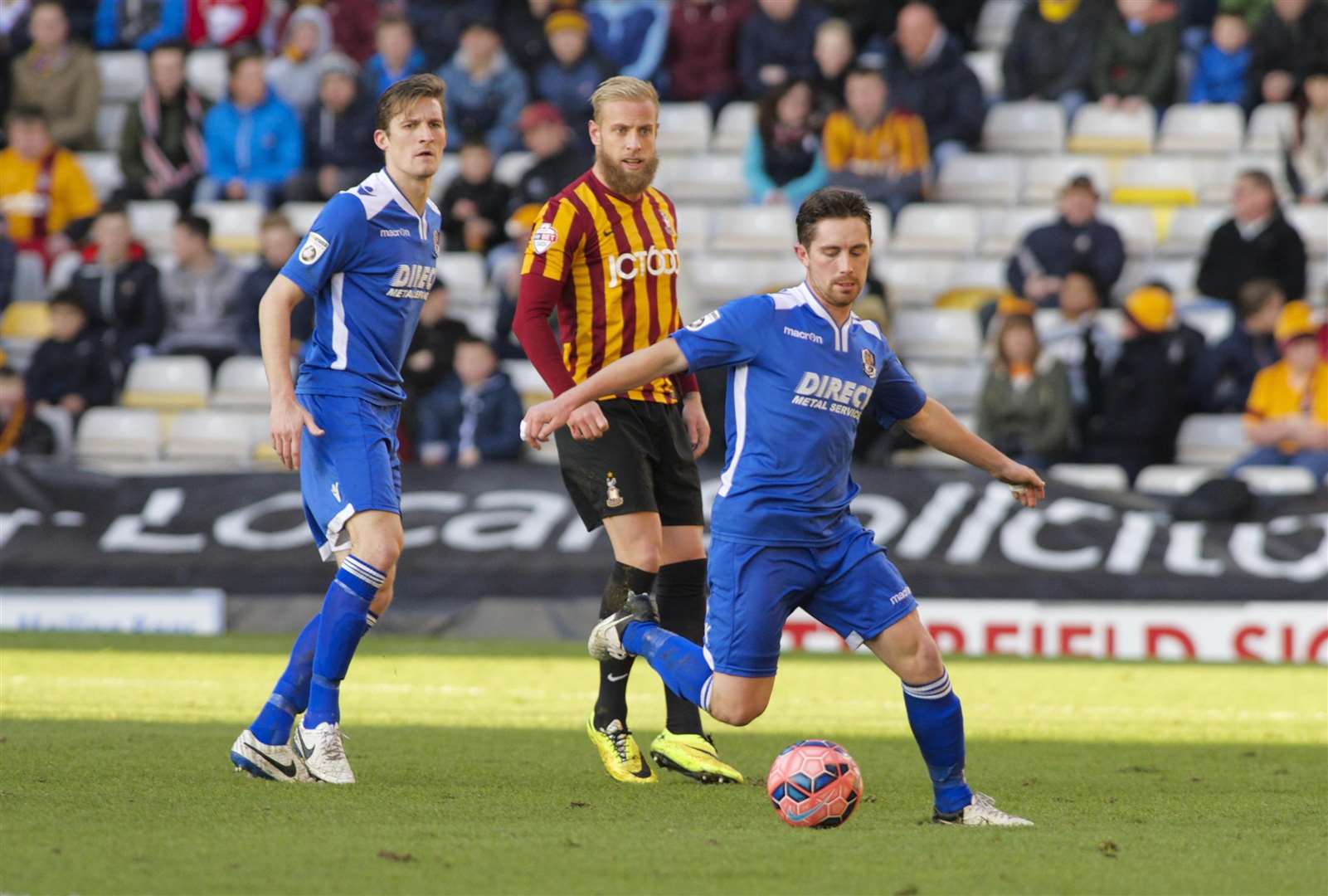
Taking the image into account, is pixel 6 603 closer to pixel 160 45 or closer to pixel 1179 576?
pixel 160 45

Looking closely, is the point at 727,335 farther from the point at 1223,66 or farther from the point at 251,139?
the point at 251,139

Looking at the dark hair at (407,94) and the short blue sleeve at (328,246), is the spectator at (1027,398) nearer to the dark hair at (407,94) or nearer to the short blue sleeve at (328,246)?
the dark hair at (407,94)

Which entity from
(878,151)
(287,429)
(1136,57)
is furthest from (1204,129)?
(287,429)

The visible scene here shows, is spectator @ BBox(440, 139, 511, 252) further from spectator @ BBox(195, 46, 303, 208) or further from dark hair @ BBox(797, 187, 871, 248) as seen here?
dark hair @ BBox(797, 187, 871, 248)

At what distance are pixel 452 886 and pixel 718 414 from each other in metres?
8.81

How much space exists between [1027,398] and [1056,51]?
449cm

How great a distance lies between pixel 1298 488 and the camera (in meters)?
12.3

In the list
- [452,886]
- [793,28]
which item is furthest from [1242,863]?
[793,28]

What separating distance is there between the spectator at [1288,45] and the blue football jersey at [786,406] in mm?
11060

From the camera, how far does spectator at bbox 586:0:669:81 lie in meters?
17.2

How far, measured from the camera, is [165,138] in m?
17.3

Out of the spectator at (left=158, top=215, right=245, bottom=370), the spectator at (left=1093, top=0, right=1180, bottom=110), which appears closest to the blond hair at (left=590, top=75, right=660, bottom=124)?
the spectator at (left=158, top=215, right=245, bottom=370)

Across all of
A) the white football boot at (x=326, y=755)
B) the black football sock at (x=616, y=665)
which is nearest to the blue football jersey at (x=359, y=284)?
the black football sock at (x=616, y=665)

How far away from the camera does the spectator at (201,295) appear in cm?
1568
